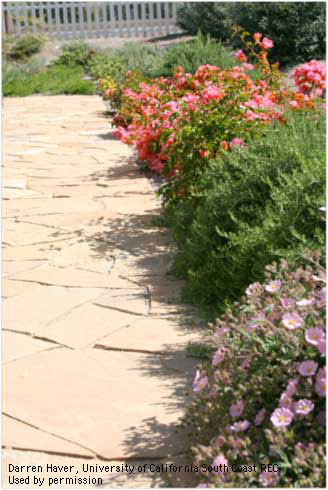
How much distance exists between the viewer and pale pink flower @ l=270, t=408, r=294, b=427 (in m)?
2.15

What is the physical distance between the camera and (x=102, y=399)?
10.1 ft

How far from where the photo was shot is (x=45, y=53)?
17.3 meters

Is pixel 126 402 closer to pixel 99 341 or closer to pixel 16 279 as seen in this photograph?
pixel 99 341

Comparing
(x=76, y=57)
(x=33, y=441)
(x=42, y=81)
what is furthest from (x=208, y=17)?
(x=33, y=441)

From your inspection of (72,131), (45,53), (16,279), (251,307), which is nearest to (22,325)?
(16,279)

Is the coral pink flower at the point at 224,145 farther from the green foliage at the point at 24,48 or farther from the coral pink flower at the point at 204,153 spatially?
the green foliage at the point at 24,48

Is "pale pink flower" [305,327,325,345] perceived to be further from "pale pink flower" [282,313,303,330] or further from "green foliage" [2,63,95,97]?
"green foliage" [2,63,95,97]

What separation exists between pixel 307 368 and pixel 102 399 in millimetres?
1153

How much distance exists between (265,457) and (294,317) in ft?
1.41

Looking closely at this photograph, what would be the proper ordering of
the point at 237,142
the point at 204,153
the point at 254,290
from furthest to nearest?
the point at 204,153 → the point at 237,142 → the point at 254,290

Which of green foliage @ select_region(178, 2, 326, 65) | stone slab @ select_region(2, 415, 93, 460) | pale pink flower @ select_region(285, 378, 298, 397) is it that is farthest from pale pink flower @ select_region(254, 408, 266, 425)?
green foliage @ select_region(178, 2, 326, 65)

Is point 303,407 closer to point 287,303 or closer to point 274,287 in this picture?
point 287,303

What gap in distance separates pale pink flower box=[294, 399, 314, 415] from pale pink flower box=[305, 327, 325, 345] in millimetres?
175

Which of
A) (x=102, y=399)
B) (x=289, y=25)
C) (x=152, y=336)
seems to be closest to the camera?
(x=102, y=399)
